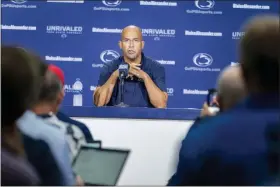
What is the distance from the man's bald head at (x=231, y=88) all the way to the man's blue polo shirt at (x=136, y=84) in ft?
6.32

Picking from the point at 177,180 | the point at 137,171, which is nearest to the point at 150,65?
the point at 137,171

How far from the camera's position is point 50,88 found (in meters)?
1.29

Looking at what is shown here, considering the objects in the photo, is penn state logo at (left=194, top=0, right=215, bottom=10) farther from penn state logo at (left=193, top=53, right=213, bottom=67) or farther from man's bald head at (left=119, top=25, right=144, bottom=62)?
man's bald head at (left=119, top=25, right=144, bottom=62)

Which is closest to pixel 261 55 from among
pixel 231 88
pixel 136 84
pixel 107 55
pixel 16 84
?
pixel 231 88

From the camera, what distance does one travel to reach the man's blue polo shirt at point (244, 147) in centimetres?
99

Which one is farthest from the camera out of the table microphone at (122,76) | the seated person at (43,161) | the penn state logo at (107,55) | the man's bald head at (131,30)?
the penn state logo at (107,55)

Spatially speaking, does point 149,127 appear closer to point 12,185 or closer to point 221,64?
point 12,185

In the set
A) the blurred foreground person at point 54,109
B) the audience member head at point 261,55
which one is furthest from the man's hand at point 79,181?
the audience member head at point 261,55

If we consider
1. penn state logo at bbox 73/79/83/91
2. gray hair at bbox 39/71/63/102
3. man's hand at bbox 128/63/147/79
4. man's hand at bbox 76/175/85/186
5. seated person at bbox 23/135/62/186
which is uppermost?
man's hand at bbox 128/63/147/79

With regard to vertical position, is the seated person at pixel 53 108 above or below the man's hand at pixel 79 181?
above

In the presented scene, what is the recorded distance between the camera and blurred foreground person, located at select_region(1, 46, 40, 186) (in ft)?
3.21

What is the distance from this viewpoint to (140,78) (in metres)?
3.57

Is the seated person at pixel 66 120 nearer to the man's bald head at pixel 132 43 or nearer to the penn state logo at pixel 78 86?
the man's bald head at pixel 132 43

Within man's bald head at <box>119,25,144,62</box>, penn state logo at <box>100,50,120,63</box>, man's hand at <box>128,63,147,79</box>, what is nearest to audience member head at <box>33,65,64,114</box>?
man's hand at <box>128,63,147,79</box>
